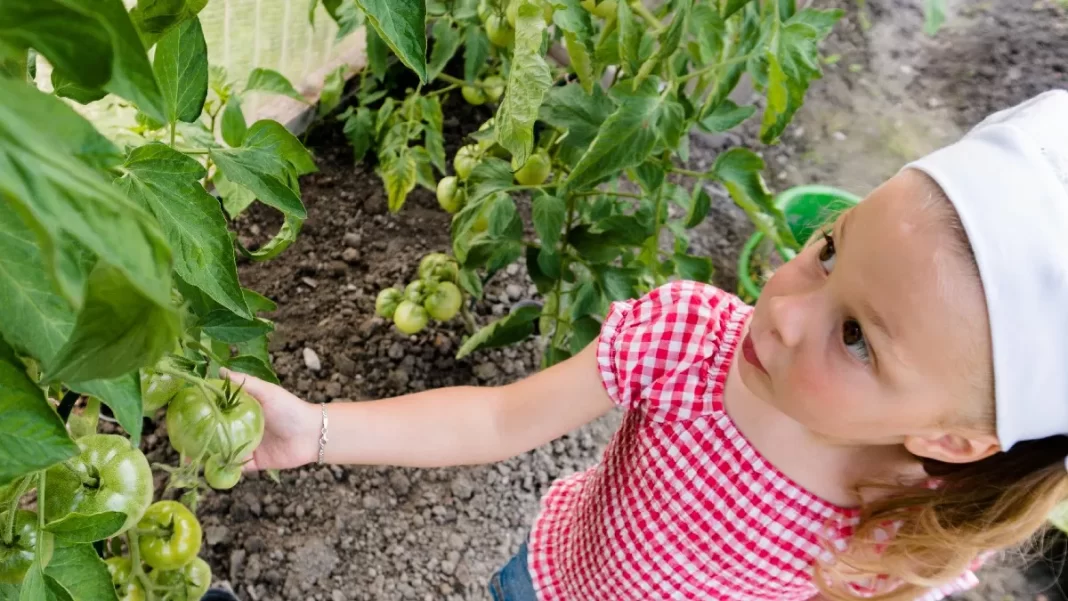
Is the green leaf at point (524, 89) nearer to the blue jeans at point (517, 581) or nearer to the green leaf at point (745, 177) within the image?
the green leaf at point (745, 177)

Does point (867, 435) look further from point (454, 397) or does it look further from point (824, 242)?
point (454, 397)

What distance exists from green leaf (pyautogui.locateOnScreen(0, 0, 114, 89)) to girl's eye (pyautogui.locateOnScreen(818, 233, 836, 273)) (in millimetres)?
625

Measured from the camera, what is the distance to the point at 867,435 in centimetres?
73

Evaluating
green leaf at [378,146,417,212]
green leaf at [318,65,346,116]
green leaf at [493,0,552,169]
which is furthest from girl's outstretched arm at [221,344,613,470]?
green leaf at [318,65,346,116]

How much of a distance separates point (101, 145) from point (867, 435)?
2.20 feet

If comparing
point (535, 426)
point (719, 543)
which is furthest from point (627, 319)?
point (719, 543)

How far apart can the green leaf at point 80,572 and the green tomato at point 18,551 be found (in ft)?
0.07

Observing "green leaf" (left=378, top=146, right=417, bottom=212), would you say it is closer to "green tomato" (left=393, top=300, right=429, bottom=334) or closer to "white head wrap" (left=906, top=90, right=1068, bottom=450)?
"green tomato" (left=393, top=300, right=429, bottom=334)

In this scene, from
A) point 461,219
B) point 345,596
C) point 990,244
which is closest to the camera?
A: point 990,244

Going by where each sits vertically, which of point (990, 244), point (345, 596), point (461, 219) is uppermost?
point (990, 244)

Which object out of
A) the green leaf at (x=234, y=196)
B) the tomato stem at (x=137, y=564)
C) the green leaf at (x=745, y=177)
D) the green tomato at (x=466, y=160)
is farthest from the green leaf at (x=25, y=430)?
the green tomato at (x=466, y=160)

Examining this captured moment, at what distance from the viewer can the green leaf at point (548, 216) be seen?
1171mm

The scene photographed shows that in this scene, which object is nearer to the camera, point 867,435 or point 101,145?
point 101,145

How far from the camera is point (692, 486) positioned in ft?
3.19
